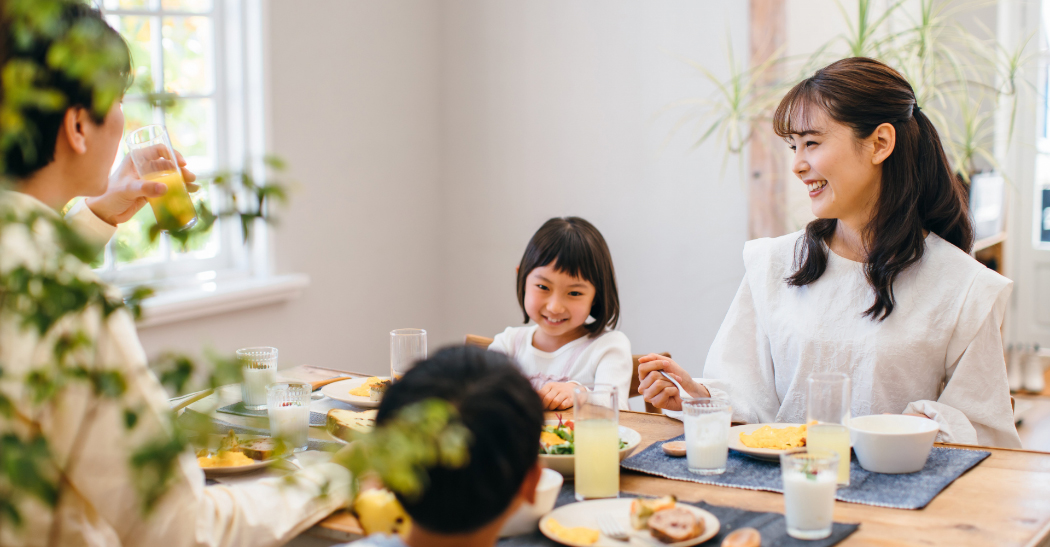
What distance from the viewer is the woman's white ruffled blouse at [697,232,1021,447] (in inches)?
67.2

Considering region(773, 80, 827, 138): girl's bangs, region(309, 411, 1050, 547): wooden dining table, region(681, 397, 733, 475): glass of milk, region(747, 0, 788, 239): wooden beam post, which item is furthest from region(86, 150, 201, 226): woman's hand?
region(747, 0, 788, 239): wooden beam post

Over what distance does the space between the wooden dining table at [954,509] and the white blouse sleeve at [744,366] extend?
0.54 m

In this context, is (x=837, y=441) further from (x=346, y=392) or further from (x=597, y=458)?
(x=346, y=392)

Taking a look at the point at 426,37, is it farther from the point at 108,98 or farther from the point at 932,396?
the point at 108,98

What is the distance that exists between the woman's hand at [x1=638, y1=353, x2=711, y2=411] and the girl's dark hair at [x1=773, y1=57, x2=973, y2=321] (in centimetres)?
41

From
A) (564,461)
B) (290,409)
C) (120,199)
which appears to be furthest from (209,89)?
(564,461)

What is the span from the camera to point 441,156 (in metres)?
4.10

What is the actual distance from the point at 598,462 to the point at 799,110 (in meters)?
0.99

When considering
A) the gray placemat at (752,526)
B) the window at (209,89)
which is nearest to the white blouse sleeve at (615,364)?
the gray placemat at (752,526)

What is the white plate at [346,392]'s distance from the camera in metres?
1.85

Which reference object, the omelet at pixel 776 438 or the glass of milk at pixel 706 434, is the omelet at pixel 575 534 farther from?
the omelet at pixel 776 438

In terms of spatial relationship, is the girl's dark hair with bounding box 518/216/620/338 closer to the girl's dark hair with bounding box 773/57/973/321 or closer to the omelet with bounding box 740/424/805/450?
the girl's dark hair with bounding box 773/57/973/321

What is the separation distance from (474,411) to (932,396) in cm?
128

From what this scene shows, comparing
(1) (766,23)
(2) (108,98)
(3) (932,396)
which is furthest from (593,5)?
(2) (108,98)
